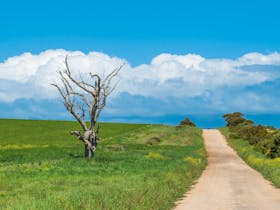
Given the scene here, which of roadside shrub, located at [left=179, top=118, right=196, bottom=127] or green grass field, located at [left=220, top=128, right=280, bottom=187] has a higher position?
roadside shrub, located at [left=179, top=118, right=196, bottom=127]

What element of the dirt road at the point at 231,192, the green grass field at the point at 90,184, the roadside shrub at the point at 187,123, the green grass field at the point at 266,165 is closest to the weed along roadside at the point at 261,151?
the green grass field at the point at 266,165

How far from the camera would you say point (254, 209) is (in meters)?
21.0

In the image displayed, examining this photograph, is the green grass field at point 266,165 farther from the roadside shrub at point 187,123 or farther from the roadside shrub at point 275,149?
the roadside shrub at point 187,123

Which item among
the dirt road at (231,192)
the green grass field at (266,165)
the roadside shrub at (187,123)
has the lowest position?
the dirt road at (231,192)

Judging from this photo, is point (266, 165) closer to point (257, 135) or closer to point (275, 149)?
point (275, 149)

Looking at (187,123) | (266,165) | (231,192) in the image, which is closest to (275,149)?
(266,165)

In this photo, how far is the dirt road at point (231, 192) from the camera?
22078 millimetres

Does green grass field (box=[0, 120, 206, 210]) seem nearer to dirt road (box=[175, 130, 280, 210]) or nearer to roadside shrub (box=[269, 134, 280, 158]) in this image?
dirt road (box=[175, 130, 280, 210])

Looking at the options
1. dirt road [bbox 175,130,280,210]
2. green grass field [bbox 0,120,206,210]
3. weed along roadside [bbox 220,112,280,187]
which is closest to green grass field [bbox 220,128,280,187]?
weed along roadside [bbox 220,112,280,187]

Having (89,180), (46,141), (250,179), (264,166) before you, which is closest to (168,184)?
(89,180)

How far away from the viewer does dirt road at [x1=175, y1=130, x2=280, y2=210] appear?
72.4 ft

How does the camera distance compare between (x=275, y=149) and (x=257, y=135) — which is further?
(x=257, y=135)

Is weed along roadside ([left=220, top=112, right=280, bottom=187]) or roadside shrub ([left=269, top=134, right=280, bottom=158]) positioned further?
roadside shrub ([left=269, top=134, right=280, bottom=158])

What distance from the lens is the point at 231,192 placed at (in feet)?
90.1
